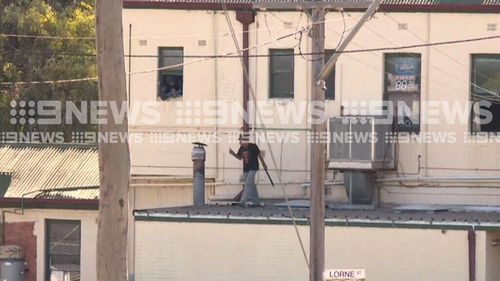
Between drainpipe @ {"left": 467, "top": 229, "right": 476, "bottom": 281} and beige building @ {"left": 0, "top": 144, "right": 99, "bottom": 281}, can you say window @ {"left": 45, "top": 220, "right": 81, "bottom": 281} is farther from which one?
drainpipe @ {"left": 467, "top": 229, "right": 476, "bottom": 281}

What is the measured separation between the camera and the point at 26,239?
107ft

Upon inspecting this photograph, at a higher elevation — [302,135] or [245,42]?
[245,42]

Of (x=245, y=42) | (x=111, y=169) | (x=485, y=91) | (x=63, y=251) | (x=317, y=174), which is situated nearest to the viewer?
(x=111, y=169)

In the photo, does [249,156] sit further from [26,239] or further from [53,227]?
[26,239]

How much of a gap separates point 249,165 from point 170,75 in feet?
12.1

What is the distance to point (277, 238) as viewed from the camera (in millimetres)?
26547

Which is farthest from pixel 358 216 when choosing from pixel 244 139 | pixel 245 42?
pixel 245 42

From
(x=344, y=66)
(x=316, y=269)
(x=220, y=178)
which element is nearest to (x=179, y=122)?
(x=220, y=178)

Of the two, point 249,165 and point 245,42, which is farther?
point 245,42

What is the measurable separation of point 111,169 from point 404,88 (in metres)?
17.0

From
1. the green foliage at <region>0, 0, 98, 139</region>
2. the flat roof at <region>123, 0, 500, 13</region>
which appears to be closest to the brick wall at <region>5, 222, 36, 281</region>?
the flat roof at <region>123, 0, 500, 13</region>

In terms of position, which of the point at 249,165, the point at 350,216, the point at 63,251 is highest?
the point at 249,165

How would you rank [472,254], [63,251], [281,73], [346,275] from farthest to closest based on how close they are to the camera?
[63,251]
[281,73]
[472,254]
[346,275]

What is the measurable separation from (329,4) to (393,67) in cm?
870
